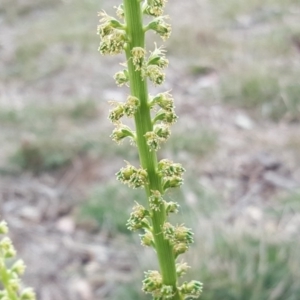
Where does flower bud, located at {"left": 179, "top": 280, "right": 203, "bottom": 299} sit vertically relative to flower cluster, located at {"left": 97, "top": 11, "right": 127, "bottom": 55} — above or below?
below

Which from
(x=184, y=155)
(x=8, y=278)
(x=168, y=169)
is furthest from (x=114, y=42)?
(x=184, y=155)

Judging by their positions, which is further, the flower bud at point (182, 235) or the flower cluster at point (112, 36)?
the flower bud at point (182, 235)

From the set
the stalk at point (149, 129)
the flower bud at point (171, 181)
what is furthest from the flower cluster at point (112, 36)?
the flower bud at point (171, 181)

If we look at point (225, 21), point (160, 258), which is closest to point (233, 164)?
point (225, 21)

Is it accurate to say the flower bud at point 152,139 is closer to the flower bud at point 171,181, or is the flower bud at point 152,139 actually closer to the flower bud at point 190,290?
the flower bud at point 171,181

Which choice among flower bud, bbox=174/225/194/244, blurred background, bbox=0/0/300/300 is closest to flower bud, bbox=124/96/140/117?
flower bud, bbox=174/225/194/244

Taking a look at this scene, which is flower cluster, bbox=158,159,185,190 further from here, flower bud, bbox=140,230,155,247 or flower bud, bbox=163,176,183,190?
flower bud, bbox=140,230,155,247

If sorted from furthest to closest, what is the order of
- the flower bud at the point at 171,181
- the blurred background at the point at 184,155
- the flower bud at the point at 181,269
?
the blurred background at the point at 184,155
the flower bud at the point at 181,269
the flower bud at the point at 171,181

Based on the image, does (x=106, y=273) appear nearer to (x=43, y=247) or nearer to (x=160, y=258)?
(x=43, y=247)
